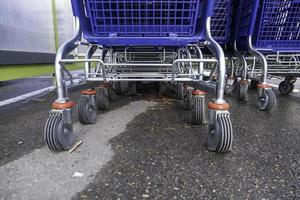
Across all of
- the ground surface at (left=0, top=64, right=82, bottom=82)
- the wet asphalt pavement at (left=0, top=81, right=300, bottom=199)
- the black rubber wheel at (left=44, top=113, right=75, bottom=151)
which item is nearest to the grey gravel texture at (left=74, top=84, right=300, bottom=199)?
the wet asphalt pavement at (left=0, top=81, right=300, bottom=199)

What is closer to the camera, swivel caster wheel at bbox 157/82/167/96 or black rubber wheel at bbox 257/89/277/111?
black rubber wheel at bbox 257/89/277/111

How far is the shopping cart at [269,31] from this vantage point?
2414 mm

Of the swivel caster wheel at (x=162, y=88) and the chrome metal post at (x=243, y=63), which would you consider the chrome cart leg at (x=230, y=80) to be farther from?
the swivel caster wheel at (x=162, y=88)

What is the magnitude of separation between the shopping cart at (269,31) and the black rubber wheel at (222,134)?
128 cm

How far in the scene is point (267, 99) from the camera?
7.86 feet

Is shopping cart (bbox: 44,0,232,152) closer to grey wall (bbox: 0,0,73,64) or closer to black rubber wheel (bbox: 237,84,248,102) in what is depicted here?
grey wall (bbox: 0,0,73,64)

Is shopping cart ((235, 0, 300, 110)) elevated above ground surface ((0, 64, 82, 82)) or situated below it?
above

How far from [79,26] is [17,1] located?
3.71ft

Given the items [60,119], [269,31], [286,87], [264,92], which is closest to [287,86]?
[286,87]

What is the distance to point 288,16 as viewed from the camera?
8.21 ft

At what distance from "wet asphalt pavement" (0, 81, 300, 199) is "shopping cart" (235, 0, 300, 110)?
12.8 inches

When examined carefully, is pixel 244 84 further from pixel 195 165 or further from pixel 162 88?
pixel 195 165

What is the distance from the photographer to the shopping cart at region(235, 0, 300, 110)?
241cm

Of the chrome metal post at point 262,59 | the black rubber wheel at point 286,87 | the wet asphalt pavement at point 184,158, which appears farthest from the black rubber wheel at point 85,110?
the black rubber wheel at point 286,87
